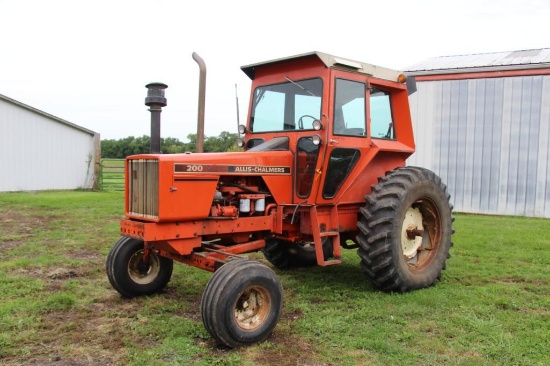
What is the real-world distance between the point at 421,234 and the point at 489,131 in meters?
7.68

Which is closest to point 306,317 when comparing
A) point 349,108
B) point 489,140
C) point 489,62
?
point 349,108

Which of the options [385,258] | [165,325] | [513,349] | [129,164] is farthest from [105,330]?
[513,349]

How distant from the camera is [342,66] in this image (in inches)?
207

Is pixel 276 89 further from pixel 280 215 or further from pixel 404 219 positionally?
pixel 404 219

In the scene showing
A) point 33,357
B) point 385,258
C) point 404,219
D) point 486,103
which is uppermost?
point 486,103

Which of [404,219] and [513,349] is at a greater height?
[404,219]

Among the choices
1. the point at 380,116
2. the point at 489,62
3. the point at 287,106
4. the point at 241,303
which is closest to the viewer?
the point at 241,303

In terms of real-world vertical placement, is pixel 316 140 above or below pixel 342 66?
below

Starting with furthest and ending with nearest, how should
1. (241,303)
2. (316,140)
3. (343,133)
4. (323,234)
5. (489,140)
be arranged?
(489,140) < (343,133) < (323,234) < (316,140) < (241,303)

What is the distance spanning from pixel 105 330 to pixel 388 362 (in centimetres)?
236

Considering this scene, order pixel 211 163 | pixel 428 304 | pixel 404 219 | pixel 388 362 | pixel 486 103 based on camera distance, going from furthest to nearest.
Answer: pixel 486 103 → pixel 404 219 → pixel 428 304 → pixel 211 163 → pixel 388 362

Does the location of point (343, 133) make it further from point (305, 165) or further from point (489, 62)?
point (489, 62)

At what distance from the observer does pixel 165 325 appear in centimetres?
431

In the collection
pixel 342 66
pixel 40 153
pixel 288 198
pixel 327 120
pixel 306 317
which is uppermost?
pixel 342 66
